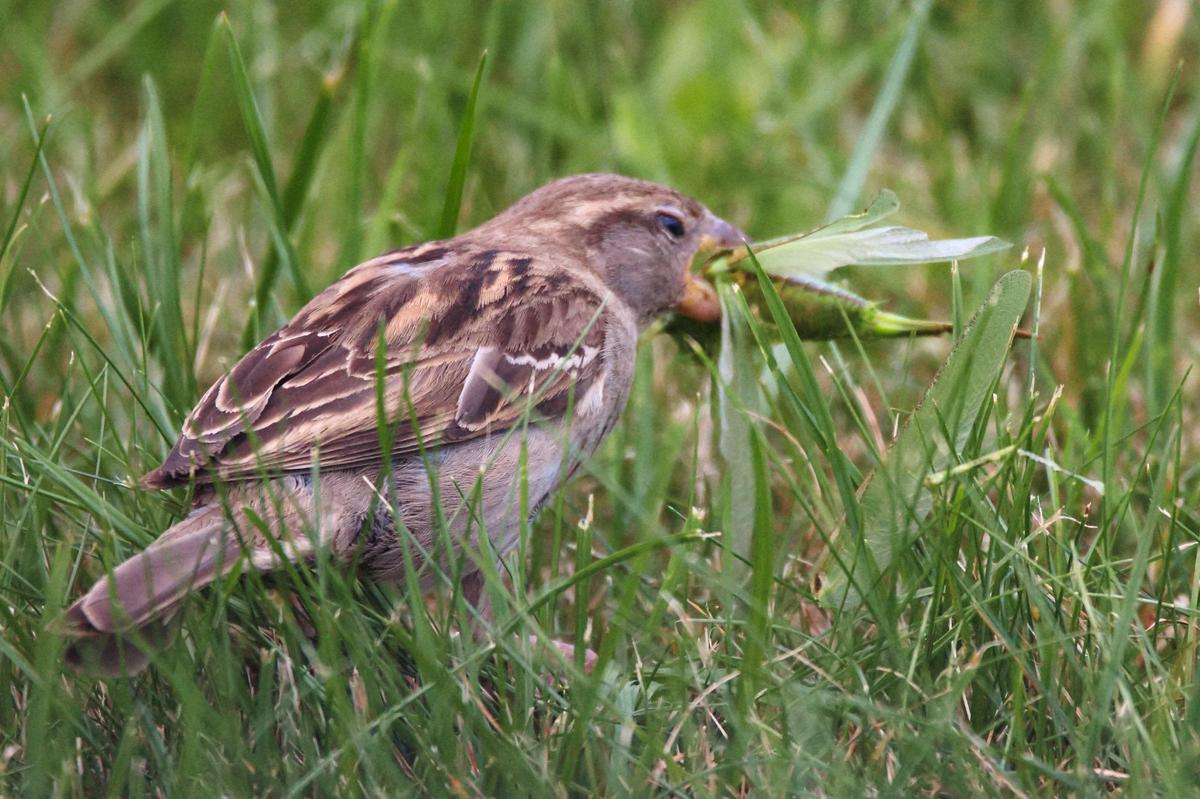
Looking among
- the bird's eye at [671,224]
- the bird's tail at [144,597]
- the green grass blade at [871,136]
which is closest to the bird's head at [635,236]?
the bird's eye at [671,224]

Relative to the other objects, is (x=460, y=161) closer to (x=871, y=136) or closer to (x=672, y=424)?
(x=672, y=424)

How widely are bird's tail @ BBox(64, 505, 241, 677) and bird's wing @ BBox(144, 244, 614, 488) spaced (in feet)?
0.58

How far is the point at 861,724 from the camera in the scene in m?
3.06

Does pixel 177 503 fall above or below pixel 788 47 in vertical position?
below

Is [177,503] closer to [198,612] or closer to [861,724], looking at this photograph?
[198,612]

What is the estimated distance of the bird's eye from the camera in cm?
487

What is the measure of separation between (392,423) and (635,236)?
148cm

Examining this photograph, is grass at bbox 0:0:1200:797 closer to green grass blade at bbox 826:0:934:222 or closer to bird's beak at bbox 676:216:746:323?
green grass blade at bbox 826:0:934:222

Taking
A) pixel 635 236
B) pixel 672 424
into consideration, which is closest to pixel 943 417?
pixel 672 424

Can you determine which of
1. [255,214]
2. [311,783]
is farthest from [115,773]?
[255,214]

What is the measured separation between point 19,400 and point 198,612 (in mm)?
1242

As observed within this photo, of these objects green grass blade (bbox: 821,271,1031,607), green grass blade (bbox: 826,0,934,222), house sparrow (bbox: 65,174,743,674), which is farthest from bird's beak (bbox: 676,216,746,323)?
green grass blade (bbox: 821,271,1031,607)

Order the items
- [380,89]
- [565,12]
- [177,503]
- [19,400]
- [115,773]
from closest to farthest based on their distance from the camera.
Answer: [115,773] → [177,503] → [19,400] → [380,89] → [565,12]

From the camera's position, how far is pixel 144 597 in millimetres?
3188
